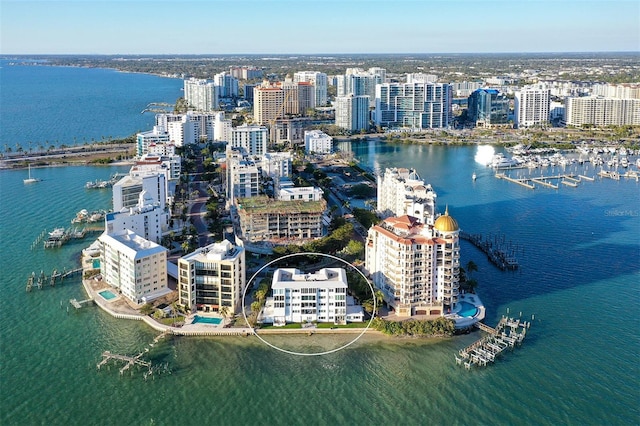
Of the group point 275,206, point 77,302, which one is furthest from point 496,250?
point 77,302

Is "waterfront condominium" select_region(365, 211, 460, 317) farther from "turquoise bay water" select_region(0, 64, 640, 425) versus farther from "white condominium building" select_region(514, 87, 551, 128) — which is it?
"white condominium building" select_region(514, 87, 551, 128)

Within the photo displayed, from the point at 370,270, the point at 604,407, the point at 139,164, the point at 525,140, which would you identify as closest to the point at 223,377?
the point at 370,270

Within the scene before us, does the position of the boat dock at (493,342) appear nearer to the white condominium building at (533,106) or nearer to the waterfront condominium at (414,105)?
→ the waterfront condominium at (414,105)

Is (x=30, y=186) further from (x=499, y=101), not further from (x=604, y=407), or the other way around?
(x=499, y=101)

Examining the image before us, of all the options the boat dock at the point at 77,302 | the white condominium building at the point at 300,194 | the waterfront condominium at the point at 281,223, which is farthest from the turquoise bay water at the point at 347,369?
the white condominium building at the point at 300,194

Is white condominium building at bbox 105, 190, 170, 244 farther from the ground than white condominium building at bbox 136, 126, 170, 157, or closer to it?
closer to it

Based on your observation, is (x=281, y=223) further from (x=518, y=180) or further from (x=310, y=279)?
(x=518, y=180)

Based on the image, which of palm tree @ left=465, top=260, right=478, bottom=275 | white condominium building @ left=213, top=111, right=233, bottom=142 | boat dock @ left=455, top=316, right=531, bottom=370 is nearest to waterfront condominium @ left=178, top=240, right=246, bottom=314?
boat dock @ left=455, top=316, right=531, bottom=370
